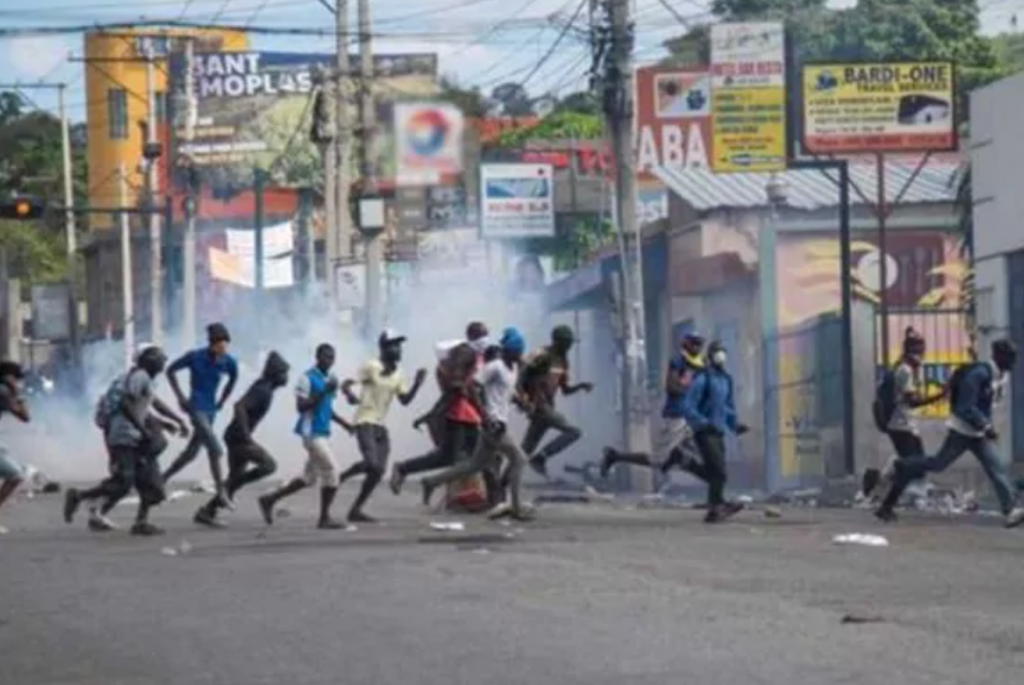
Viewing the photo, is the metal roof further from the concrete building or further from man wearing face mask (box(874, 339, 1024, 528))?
man wearing face mask (box(874, 339, 1024, 528))

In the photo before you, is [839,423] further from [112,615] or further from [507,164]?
[112,615]

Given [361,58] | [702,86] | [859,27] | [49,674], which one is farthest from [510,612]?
[859,27]

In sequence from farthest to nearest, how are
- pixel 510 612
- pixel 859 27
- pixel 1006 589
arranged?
pixel 859 27
pixel 1006 589
pixel 510 612

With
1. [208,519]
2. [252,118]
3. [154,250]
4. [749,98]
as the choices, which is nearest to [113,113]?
[252,118]

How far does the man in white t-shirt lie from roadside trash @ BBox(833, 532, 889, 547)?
3.57m

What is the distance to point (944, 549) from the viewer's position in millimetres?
20438

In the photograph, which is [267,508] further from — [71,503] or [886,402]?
[886,402]

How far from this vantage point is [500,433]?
79.7ft

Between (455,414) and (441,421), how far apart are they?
15 cm

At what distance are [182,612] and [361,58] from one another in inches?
1458

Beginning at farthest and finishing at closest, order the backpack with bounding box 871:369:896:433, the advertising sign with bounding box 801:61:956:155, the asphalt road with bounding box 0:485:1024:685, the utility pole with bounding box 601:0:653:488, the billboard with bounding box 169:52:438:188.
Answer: the billboard with bounding box 169:52:438:188 → the advertising sign with bounding box 801:61:956:155 → the utility pole with bounding box 601:0:653:488 → the backpack with bounding box 871:369:896:433 → the asphalt road with bounding box 0:485:1024:685

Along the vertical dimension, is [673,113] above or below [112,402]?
above

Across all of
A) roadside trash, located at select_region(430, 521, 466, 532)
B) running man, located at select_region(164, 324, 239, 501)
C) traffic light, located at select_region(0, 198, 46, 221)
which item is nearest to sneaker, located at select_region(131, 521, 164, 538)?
running man, located at select_region(164, 324, 239, 501)

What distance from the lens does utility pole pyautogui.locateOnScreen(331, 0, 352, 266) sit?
172 ft
